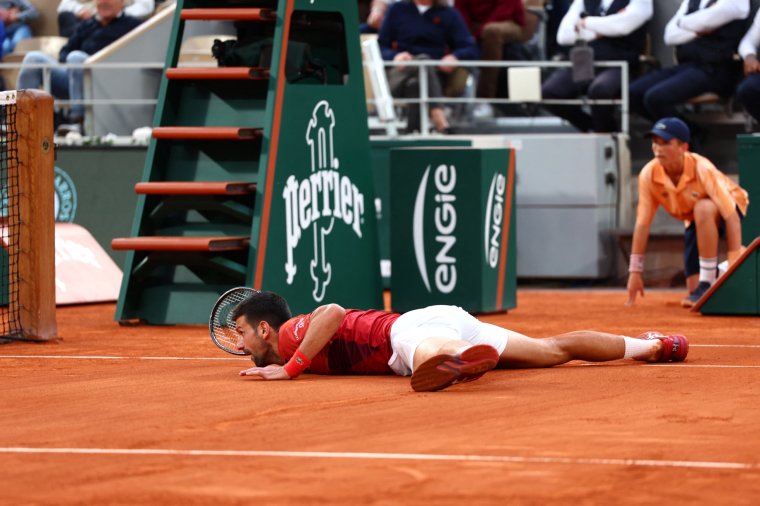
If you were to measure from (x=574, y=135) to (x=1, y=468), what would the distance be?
1118cm

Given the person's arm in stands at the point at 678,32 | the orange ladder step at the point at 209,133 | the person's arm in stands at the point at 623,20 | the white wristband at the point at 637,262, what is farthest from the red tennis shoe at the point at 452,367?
the person's arm in stands at the point at 623,20

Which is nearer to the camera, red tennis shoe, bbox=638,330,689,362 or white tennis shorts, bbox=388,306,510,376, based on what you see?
white tennis shorts, bbox=388,306,510,376

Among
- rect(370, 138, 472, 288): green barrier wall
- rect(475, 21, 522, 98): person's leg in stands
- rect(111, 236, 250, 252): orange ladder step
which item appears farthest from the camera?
rect(475, 21, 522, 98): person's leg in stands

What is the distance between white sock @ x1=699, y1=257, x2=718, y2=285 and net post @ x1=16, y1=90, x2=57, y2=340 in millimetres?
5481

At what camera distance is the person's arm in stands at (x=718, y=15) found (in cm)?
1472

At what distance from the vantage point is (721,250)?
1506cm

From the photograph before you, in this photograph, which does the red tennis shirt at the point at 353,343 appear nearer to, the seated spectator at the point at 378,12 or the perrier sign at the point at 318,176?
the perrier sign at the point at 318,176

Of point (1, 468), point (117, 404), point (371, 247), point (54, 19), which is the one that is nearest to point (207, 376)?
point (117, 404)

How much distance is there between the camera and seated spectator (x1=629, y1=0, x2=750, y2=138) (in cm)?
1478

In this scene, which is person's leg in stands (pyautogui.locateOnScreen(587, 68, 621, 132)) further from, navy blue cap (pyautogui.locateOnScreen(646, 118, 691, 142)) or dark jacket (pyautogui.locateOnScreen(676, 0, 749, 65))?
navy blue cap (pyautogui.locateOnScreen(646, 118, 691, 142))

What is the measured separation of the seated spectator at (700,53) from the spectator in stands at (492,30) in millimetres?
1942

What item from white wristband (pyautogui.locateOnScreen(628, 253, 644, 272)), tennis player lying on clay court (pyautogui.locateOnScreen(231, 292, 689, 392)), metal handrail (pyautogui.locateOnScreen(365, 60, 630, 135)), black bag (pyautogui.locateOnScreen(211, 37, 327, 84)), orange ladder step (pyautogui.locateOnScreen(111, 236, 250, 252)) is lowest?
white wristband (pyautogui.locateOnScreen(628, 253, 644, 272))

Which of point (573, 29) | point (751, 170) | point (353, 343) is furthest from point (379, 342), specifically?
point (573, 29)

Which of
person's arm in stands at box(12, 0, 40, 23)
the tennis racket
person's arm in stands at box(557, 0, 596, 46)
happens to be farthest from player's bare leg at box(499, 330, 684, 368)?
person's arm in stands at box(12, 0, 40, 23)
